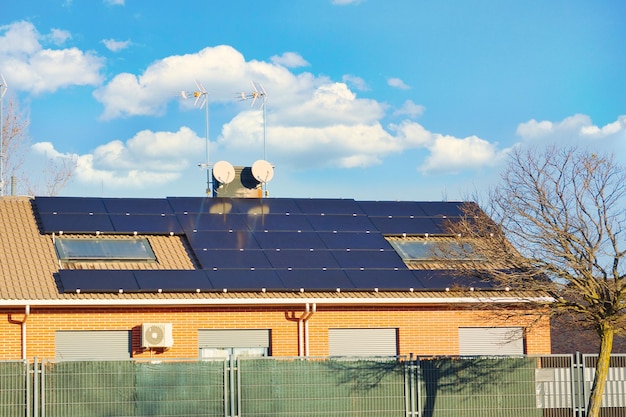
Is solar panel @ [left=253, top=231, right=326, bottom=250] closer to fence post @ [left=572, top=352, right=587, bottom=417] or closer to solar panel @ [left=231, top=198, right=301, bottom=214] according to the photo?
solar panel @ [left=231, top=198, right=301, bottom=214]

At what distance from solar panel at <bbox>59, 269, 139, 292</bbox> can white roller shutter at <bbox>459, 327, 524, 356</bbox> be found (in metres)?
8.30

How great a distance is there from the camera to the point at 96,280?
23.6 metres

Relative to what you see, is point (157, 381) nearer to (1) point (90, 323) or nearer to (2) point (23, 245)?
(1) point (90, 323)

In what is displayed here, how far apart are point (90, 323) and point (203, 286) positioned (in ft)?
8.73

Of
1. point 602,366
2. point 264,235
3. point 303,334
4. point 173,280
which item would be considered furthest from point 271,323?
point 602,366

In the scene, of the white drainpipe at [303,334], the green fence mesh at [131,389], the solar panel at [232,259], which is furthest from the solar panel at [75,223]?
the green fence mesh at [131,389]

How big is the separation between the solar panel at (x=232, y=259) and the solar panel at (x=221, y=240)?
314 millimetres

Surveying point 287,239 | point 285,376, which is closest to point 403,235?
point 287,239

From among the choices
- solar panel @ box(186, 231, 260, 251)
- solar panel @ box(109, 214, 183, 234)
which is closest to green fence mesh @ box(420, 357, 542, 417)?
solar panel @ box(186, 231, 260, 251)

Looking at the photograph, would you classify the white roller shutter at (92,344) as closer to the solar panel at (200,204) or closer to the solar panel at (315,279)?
the solar panel at (315,279)

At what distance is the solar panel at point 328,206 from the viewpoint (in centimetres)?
2972

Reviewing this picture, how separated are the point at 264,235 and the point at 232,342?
378cm

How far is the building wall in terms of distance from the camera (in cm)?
2322

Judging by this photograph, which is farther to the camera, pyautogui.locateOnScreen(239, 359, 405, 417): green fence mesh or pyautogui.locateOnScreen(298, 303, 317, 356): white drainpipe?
pyautogui.locateOnScreen(298, 303, 317, 356): white drainpipe
